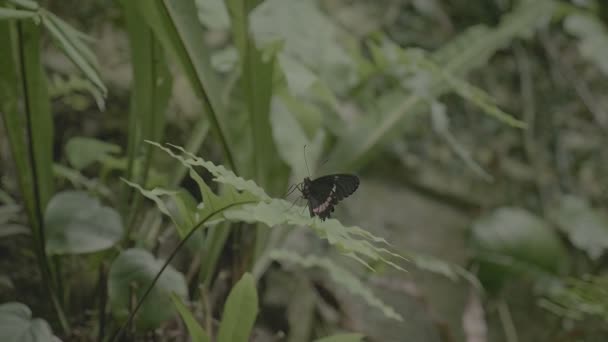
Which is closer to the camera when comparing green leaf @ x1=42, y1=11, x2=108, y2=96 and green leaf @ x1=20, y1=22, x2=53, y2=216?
green leaf @ x1=42, y1=11, x2=108, y2=96

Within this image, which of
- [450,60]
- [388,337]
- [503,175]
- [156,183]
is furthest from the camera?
[503,175]

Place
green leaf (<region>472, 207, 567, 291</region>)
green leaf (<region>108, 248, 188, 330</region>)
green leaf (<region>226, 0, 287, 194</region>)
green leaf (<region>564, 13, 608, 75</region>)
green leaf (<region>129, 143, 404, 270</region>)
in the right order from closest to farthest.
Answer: green leaf (<region>129, 143, 404, 270</region>) → green leaf (<region>108, 248, 188, 330</region>) → green leaf (<region>226, 0, 287, 194</region>) → green leaf (<region>472, 207, 567, 291</region>) → green leaf (<region>564, 13, 608, 75</region>)

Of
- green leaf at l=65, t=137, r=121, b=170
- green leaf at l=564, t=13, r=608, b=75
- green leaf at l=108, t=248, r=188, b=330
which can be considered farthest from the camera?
green leaf at l=564, t=13, r=608, b=75

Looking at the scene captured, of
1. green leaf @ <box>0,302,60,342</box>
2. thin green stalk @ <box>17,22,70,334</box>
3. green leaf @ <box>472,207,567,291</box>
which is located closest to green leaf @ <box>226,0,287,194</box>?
thin green stalk @ <box>17,22,70,334</box>

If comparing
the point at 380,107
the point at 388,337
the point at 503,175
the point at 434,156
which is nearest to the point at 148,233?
the point at 380,107

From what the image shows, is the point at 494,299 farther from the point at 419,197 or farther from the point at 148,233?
the point at 148,233

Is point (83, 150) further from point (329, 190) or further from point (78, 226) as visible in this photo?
point (329, 190)

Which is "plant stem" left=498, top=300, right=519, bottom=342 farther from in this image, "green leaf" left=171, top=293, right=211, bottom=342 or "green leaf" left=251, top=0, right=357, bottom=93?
"green leaf" left=171, top=293, right=211, bottom=342
